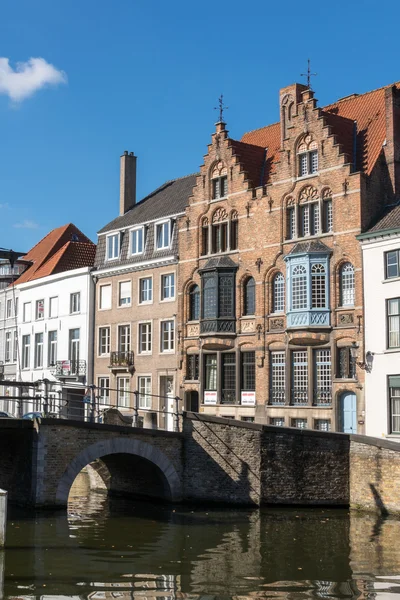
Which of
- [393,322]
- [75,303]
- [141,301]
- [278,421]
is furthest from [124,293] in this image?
[393,322]

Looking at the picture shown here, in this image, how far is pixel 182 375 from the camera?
3916cm

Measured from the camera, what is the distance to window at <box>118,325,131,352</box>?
43.1m

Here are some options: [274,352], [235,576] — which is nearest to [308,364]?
[274,352]

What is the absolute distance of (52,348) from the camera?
4884 centimetres

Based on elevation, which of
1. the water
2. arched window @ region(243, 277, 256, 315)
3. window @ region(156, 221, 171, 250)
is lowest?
the water

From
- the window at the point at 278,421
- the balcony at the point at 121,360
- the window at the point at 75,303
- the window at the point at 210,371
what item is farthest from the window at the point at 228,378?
the window at the point at 75,303

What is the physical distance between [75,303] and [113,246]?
417 cm

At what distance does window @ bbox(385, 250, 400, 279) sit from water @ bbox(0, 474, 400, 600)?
28.8ft

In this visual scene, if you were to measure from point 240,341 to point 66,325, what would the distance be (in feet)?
46.9

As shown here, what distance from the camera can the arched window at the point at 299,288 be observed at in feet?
110

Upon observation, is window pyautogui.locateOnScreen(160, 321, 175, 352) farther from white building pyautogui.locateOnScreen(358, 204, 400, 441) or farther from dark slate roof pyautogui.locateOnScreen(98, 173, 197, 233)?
white building pyautogui.locateOnScreen(358, 204, 400, 441)

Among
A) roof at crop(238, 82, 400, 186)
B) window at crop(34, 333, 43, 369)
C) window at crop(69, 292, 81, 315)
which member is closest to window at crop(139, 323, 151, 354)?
window at crop(69, 292, 81, 315)

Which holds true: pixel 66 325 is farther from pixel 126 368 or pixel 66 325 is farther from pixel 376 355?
pixel 376 355

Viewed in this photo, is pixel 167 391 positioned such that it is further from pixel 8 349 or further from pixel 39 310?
pixel 8 349
